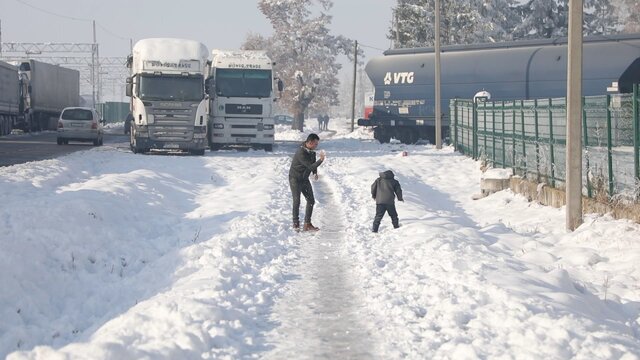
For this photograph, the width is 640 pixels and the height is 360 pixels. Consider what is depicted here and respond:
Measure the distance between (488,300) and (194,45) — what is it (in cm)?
2271

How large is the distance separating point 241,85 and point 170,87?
4306mm

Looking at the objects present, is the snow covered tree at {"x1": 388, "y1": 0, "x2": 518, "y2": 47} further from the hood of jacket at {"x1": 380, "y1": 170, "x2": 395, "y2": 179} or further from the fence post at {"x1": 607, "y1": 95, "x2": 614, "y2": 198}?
the hood of jacket at {"x1": 380, "y1": 170, "x2": 395, "y2": 179}

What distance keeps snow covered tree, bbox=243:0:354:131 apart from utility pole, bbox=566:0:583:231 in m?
62.4

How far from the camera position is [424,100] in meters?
43.0

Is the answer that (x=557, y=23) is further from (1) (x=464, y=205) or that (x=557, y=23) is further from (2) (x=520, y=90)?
(1) (x=464, y=205)

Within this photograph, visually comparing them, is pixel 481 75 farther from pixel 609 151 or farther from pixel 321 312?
pixel 321 312

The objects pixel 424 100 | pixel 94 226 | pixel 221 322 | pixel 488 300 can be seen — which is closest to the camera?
pixel 221 322

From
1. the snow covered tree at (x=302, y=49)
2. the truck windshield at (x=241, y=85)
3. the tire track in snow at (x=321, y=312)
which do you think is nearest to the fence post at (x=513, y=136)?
the tire track in snow at (x=321, y=312)

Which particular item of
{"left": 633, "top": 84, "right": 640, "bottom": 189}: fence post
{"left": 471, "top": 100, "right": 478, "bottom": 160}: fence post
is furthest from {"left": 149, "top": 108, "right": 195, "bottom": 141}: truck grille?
{"left": 633, "top": 84, "right": 640, "bottom": 189}: fence post

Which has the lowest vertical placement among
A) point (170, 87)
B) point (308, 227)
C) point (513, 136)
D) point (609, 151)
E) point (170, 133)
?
point (308, 227)

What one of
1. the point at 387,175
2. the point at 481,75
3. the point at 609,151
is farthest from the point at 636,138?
the point at 481,75

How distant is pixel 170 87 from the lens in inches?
1144

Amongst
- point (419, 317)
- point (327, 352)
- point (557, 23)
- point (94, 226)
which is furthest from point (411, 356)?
point (557, 23)

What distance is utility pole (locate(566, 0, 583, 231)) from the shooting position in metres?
13.5
